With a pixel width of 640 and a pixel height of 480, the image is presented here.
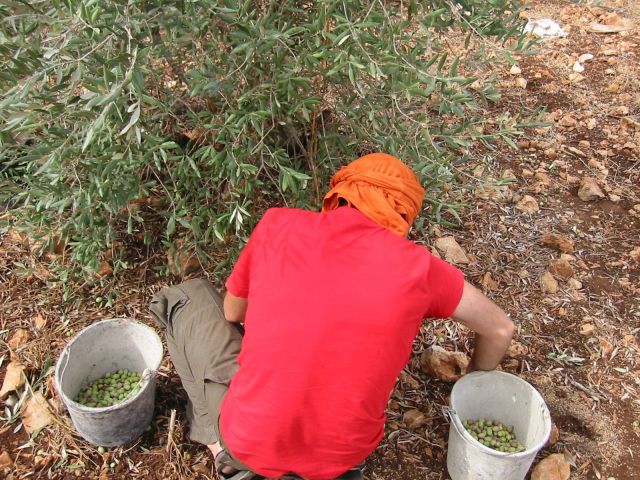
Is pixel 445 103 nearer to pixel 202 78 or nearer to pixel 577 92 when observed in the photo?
pixel 202 78

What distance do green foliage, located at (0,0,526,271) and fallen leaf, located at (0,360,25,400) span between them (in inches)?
20.7

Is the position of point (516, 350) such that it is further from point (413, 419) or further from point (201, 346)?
point (201, 346)

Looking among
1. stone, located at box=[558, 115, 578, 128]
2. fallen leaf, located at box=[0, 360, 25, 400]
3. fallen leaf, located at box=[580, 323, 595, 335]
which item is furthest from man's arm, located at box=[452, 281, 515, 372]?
stone, located at box=[558, 115, 578, 128]

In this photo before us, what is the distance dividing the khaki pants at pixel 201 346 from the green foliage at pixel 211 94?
288 millimetres

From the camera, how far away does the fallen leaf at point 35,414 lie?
255 cm

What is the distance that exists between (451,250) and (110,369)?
5.92ft

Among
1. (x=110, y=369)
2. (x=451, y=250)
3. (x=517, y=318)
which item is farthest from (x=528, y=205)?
(x=110, y=369)

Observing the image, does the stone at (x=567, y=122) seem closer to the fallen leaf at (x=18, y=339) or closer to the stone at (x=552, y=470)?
the stone at (x=552, y=470)

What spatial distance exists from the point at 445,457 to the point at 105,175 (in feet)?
5.74

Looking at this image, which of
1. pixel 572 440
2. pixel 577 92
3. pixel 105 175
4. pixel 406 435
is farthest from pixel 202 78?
pixel 577 92

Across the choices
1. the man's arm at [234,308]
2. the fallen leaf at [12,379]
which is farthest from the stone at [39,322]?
the man's arm at [234,308]

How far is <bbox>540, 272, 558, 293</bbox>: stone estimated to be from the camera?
3211 mm

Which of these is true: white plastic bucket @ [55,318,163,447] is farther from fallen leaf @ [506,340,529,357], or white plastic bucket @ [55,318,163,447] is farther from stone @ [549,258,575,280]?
stone @ [549,258,575,280]

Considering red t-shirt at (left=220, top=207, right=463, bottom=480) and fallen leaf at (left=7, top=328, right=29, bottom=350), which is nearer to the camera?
red t-shirt at (left=220, top=207, right=463, bottom=480)
